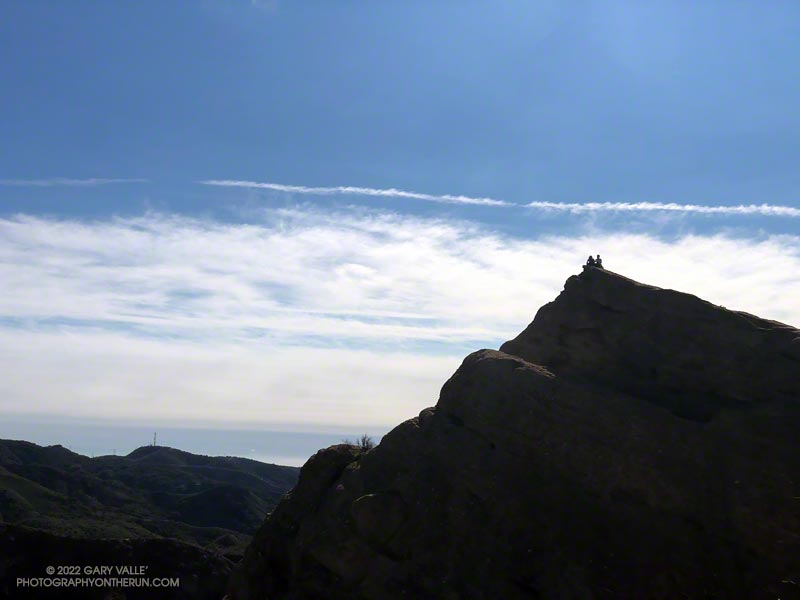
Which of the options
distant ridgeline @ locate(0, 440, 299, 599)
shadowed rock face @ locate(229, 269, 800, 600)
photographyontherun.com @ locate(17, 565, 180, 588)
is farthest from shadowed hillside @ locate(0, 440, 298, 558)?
shadowed rock face @ locate(229, 269, 800, 600)

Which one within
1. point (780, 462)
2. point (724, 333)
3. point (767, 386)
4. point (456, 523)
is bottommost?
point (456, 523)

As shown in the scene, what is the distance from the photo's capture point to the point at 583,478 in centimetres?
1906

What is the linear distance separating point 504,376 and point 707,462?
6.17 meters

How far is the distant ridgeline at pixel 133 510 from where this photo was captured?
4469 centimetres

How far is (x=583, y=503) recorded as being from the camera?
18641mm

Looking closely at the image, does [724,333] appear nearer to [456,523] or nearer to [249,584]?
[456,523]

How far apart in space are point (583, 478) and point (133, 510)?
2908 inches

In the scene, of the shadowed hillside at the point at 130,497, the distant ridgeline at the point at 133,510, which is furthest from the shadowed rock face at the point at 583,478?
the shadowed hillside at the point at 130,497

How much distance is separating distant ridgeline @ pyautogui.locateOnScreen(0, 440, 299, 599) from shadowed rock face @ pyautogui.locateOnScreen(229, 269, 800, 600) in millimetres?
27407

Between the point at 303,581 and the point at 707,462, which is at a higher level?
the point at 707,462

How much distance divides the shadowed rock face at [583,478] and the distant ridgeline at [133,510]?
→ 27.4 meters

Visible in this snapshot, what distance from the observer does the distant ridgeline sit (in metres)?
44.7

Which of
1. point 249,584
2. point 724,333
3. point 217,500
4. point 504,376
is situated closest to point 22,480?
point 217,500

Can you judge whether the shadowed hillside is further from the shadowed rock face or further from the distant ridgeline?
the shadowed rock face
